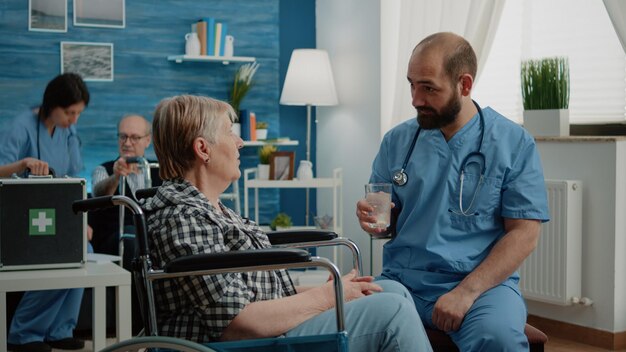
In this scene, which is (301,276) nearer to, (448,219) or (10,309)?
(10,309)

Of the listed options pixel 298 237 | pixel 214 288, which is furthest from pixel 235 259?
pixel 298 237

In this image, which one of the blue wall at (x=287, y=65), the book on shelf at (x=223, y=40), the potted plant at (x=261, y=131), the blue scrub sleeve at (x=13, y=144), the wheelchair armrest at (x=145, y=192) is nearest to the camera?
the wheelchair armrest at (x=145, y=192)

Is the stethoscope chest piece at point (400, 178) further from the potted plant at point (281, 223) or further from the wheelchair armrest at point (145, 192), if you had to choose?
the potted plant at point (281, 223)

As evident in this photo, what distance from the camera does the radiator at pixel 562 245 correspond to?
384 cm

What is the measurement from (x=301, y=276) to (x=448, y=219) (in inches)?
116

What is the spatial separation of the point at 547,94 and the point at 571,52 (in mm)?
286

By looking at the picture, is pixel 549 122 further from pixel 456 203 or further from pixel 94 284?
pixel 94 284

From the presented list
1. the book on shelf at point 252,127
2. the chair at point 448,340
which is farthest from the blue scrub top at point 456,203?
the book on shelf at point 252,127

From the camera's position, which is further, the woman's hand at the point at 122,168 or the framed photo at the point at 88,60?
the framed photo at the point at 88,60

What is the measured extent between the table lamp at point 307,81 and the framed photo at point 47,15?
1.34 metres

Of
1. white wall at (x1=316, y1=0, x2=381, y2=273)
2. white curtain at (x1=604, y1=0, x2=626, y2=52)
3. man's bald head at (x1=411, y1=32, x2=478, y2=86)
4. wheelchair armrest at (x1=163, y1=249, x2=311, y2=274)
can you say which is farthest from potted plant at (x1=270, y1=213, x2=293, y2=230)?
wheelchair armrest at (x1=163, y1=249, x2=311, y2=274)

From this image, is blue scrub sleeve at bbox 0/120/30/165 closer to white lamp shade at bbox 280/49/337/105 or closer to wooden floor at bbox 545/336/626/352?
white lamp shade at bbox 280/49/337/105

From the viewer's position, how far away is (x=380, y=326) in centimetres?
188

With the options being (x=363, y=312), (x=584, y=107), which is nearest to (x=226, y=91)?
(x=584, y=107)
